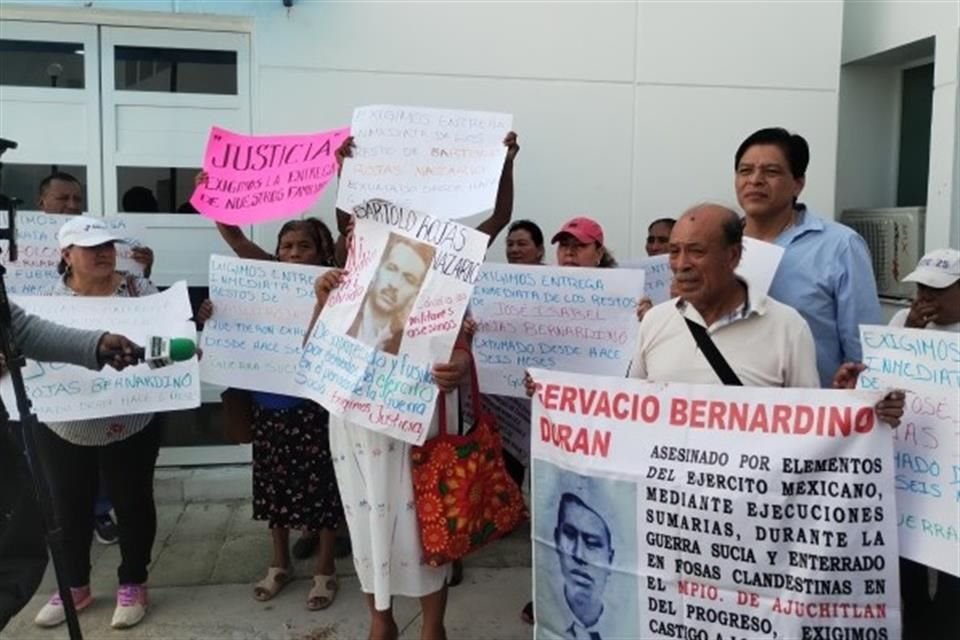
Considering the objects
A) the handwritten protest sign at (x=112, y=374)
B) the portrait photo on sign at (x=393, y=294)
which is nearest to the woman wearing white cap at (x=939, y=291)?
the portrait photo on sign at (x=393, y=294)

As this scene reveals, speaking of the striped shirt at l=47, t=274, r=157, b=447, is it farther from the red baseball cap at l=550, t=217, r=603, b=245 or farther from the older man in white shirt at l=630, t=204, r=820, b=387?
the older man in white shirt at l=630, t=204, r=820, b=387

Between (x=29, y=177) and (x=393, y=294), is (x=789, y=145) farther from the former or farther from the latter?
(x=29, y=177)

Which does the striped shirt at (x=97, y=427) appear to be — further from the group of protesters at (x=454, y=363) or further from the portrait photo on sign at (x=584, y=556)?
the portrait photo on sign at (x=584, y=556)

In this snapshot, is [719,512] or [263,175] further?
[263,175]

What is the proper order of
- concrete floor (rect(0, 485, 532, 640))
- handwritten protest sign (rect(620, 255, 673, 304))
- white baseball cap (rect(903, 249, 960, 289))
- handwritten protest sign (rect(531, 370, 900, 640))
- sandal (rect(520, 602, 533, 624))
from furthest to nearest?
handwritten protest sign (rect(620, 255, 673, 304)) → sandal (rect(520, 602, 533, 624)) → concrete floor (rect(0, 485, 532, 640)) → white baseball cap (rect(903, 249, 960, 289)) → handwritten protest sign (rect(531, 370, 900, 640))

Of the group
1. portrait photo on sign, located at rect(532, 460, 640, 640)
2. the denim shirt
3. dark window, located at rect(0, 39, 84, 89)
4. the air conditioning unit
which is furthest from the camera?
the air conditioning unit

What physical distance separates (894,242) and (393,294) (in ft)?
17.1

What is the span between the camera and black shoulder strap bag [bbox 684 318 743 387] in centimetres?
244

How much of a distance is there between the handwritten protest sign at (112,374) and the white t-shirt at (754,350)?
223cm

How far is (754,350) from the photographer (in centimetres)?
246

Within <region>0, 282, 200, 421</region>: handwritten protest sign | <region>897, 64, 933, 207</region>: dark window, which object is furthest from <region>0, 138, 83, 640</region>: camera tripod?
<region>897, 64, 933, 207</region>: dark window

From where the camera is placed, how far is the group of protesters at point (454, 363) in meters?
2.49

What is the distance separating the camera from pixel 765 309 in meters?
2.48

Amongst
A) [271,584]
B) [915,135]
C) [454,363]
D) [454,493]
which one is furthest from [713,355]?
[915,135]
